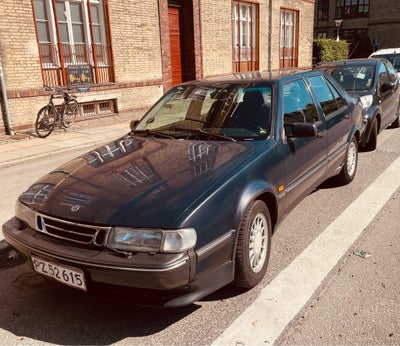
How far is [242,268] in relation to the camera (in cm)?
288

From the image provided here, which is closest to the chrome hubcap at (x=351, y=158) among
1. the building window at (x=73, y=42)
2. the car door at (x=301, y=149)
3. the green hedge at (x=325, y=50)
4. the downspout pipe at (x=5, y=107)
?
the car door at (x=301, y=149)

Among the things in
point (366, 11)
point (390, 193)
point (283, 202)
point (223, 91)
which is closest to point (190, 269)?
point (283, 202)

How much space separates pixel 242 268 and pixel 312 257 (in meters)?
1.01

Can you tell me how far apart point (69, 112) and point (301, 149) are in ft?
27.4

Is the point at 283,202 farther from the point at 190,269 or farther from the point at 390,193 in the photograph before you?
the point at 390,193

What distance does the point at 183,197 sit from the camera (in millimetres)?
2617

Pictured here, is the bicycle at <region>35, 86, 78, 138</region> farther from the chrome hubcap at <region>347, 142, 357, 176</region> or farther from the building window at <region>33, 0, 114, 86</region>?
the chrome hubcap at <region>347, 142, 357, 176</region>

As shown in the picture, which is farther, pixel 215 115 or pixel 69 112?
pixel 69 112

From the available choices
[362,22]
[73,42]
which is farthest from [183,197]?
[362,22]

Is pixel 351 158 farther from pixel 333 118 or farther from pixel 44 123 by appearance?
pixel 44 123

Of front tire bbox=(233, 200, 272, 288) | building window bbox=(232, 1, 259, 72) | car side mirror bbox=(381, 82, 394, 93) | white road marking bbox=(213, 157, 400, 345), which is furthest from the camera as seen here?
building window bbox=(232, 1, 259, 72)

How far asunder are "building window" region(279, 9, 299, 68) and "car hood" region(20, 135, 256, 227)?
18.8 metres

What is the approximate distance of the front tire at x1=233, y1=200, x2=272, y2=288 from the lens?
284 centimetres

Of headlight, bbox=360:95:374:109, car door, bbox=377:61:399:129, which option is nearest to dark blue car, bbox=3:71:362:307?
headlight, bbox=360:95:374:109
